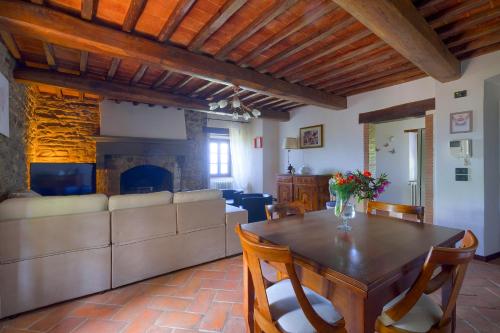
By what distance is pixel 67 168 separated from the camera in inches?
184

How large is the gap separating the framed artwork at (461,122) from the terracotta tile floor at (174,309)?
5.81 feet

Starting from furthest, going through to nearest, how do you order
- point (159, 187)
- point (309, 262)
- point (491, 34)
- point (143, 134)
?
point (159, 187)
point (143, 134)
point (491, 34)
point (309, 262)

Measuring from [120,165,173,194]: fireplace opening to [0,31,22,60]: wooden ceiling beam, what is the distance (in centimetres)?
286

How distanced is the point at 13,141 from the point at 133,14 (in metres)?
2.57

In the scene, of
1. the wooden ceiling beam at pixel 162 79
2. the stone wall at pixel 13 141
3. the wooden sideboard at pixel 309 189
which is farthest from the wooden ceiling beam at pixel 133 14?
the wooden sideboard at pixel 309 189

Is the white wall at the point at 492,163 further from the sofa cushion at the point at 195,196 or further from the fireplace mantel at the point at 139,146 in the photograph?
the fireplace mantel at the point at 139,146

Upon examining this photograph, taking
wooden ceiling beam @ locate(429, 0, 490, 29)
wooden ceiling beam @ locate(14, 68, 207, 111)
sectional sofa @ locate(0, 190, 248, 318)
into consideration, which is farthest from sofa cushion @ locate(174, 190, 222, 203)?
wooden ceiling beam @ locate(429, 0, 490, 29)

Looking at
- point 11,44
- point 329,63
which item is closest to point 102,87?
point 11,44

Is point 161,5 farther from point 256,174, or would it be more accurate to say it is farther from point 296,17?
point 256,174

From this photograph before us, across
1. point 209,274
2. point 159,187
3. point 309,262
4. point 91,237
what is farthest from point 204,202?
point 159,187

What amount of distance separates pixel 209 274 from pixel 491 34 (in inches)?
158

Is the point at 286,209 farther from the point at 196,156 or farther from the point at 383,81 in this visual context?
the point at 196,156

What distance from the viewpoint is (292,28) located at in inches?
96.0

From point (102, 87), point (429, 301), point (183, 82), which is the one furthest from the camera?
point (183, 82)
